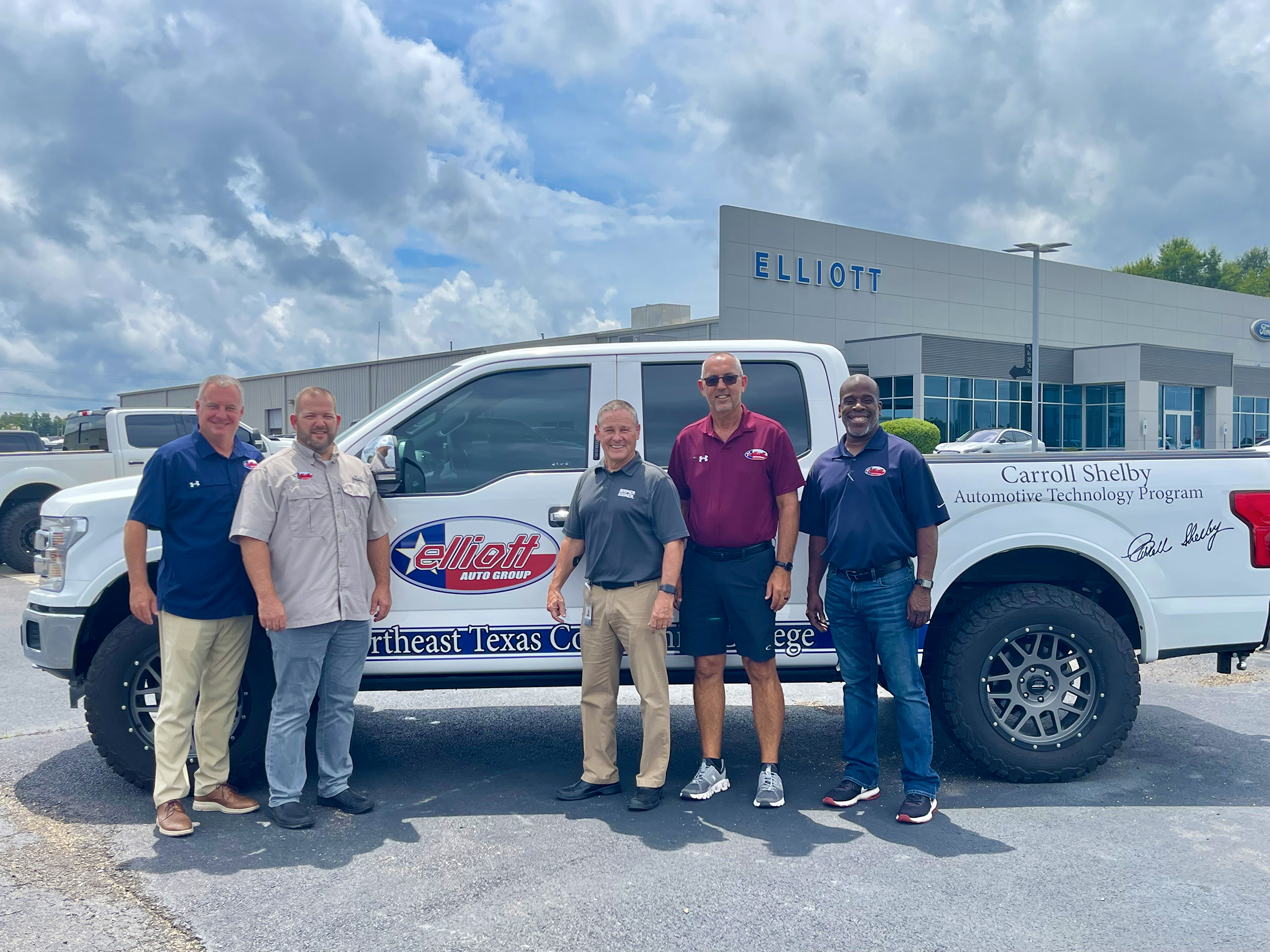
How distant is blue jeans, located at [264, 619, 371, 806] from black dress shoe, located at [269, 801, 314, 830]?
2 cm

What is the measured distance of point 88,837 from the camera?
13.7 feet

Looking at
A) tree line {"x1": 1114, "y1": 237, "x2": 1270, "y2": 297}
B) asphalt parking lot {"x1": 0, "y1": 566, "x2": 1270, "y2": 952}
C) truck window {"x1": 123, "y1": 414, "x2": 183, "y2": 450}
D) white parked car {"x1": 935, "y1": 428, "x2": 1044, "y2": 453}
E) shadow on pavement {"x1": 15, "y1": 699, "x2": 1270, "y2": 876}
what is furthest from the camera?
tree line {"x1": 1114, "y1": 237, "x2": 1270, "y2": 297}

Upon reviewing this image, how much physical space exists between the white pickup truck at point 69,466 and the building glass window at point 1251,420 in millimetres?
45433

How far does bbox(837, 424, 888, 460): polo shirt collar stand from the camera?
4.46m

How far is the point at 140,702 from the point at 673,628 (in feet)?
7.99

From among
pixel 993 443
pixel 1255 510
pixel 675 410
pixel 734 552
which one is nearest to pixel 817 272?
pixel 993 443

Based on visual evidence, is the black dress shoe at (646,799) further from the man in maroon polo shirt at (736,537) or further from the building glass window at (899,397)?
the building glass window at (899,397)

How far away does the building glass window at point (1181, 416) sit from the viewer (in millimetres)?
42312

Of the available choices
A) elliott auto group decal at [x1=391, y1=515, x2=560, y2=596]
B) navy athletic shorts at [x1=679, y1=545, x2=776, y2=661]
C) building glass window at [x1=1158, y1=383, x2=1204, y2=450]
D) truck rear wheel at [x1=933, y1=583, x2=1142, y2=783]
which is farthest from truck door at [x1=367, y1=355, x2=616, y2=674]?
building glass window at [x1=1158, y1=383, x2=1204, y2=450]

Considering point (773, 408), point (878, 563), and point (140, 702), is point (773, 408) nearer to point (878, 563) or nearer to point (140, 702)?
point (878, 563)

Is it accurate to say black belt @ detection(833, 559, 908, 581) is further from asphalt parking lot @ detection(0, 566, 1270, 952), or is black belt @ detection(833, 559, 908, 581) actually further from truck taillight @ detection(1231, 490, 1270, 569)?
truck taillight @ detection(1231, 490, 1270, 569)

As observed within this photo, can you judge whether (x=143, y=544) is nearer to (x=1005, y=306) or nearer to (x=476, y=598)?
(x=476, y=598)

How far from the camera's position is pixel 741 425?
453 cm

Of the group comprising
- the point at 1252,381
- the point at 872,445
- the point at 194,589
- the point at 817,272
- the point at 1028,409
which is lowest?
the point at 194,589
